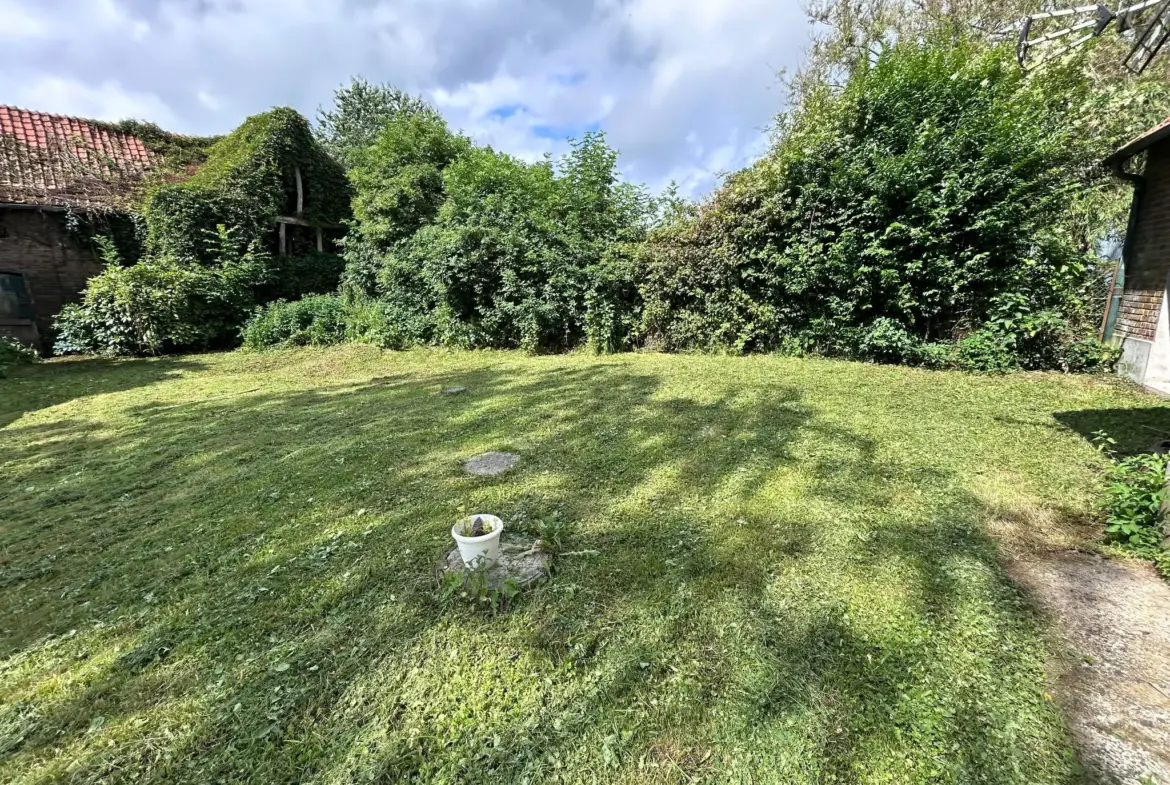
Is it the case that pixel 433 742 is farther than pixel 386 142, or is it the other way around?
pixel 386 142

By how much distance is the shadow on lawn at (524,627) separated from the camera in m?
1.48

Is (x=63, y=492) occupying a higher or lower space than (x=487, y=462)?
lower

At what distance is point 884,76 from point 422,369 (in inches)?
293

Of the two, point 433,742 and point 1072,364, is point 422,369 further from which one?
point 1072,364

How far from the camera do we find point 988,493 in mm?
2857

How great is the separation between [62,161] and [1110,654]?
15954mm

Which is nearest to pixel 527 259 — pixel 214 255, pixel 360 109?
pixel 214 255

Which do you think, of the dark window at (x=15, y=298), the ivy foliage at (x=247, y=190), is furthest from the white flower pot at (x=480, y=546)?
the dark window at (x=15, y=298)

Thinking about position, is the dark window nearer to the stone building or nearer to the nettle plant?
the stone building

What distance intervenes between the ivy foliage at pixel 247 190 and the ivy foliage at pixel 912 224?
31.7ft

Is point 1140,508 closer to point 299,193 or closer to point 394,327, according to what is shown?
point 394,327

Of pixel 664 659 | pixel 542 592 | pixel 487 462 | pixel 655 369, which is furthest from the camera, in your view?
pixel 655 369

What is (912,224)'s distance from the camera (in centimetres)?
582

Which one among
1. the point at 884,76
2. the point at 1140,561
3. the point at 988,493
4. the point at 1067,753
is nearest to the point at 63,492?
the point at 1067,753
